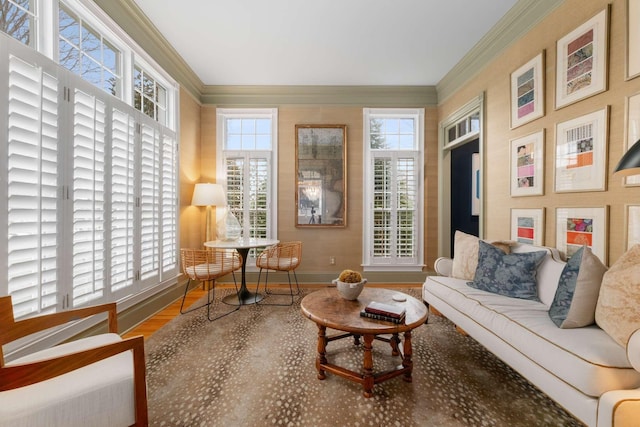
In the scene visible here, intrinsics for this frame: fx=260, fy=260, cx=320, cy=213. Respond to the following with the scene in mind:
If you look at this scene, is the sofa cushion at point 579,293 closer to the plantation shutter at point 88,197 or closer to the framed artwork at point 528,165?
the framed artwork at point 528,165

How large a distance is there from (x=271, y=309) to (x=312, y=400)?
5.21 feet

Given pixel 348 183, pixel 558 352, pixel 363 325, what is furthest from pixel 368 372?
pixel 348 183

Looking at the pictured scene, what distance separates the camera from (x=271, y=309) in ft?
10.2

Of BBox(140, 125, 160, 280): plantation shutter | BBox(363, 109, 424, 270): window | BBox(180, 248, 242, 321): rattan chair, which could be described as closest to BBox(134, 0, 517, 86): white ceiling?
BBox(363, 109, 424, 270): window

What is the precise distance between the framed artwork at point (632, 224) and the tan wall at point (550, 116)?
3 centimetres

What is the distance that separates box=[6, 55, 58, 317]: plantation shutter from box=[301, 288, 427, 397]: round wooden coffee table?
175 centimetres

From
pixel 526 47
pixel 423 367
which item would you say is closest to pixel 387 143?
pixel 526 47

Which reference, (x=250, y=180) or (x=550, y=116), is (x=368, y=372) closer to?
(x=550, y=116)

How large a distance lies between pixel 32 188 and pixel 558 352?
321 centimetres

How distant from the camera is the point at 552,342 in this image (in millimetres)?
1390

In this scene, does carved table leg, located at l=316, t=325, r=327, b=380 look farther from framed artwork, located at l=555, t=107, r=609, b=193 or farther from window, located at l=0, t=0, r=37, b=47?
window, located at l=0, t=0, r=37, b=47

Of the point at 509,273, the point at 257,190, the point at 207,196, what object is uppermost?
the point at 257,190

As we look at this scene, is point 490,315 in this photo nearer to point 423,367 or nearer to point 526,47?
point 423,367

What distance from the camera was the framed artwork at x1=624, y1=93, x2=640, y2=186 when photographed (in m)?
1.66
